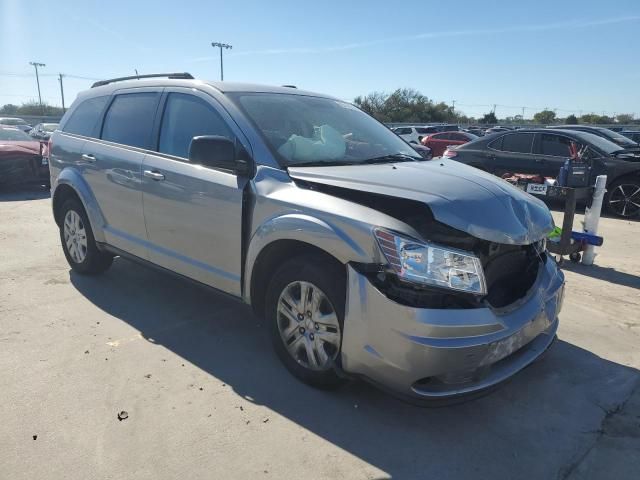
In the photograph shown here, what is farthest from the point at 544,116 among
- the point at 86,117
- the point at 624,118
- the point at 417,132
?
the point at 86,117

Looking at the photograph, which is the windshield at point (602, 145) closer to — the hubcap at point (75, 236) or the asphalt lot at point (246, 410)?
the asphalt lot at point (246, 410)

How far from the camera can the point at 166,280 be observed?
17.0 ft

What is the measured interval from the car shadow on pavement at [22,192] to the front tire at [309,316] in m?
9.35

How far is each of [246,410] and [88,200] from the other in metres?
2.90

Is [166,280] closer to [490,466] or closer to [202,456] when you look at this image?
[202,456]

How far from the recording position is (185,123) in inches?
154

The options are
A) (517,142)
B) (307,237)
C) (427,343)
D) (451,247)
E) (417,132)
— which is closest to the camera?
(427,343)

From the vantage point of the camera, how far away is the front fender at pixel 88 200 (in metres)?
4.72

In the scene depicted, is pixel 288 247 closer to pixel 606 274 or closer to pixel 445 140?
pixel 606 274

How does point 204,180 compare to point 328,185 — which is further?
point 204,180

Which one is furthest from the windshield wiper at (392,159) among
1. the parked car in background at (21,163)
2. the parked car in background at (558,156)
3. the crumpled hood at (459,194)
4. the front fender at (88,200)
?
the parked car in background at (21,163)

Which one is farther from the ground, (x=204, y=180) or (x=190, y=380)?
(x=204, y=180)

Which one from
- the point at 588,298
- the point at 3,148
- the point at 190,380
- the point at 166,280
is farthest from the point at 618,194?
the point at 3,148

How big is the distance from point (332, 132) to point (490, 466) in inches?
98.1
